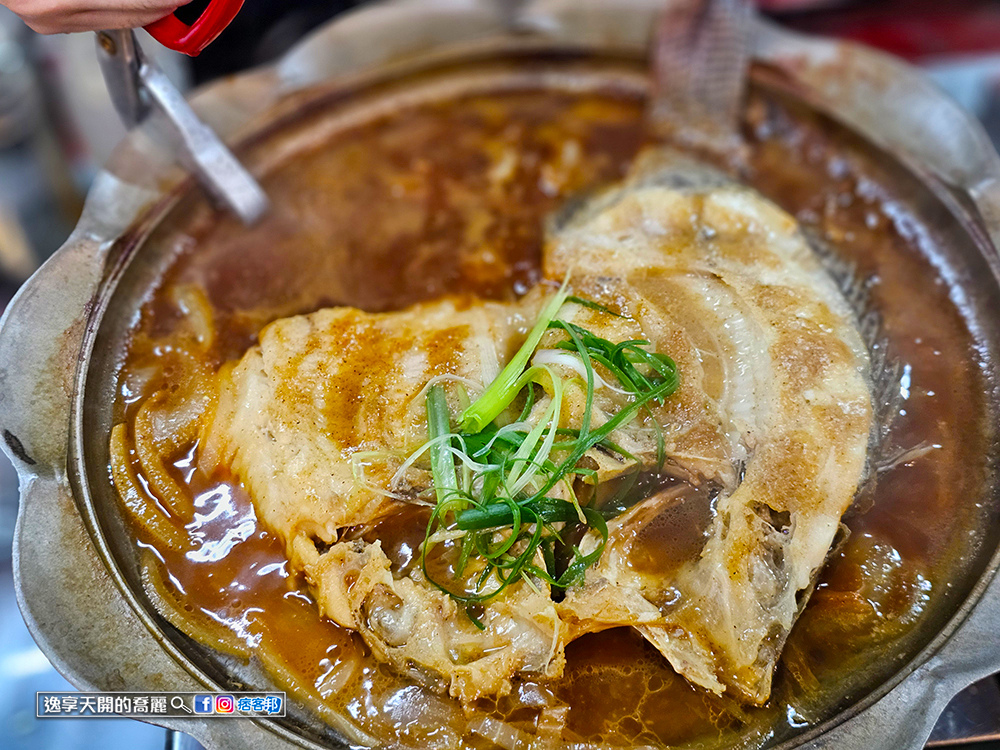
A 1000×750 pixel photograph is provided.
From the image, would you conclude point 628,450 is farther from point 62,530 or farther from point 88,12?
point 88,12

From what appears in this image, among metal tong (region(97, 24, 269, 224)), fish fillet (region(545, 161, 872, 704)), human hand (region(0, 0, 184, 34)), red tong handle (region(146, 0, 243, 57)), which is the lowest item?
fish fillet (region(545, 161, 872, 704))

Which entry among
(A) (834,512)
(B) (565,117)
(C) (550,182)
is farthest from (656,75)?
(A) (834,512)

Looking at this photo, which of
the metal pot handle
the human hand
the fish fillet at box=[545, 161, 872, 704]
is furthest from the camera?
the fish fillet at box=[545, 161, 872, 704]

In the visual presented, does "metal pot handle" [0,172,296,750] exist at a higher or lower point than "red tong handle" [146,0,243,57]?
lower

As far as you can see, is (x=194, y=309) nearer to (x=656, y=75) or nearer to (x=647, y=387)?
(x=647, y=387)

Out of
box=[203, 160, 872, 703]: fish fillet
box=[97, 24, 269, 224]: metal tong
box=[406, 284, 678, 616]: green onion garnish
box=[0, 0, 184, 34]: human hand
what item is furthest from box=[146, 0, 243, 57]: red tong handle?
box=[406, 284, 678, 616]: green onion garnish

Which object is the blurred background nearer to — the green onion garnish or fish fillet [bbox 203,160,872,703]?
fish fillet [bbox 203,160,872,703]
